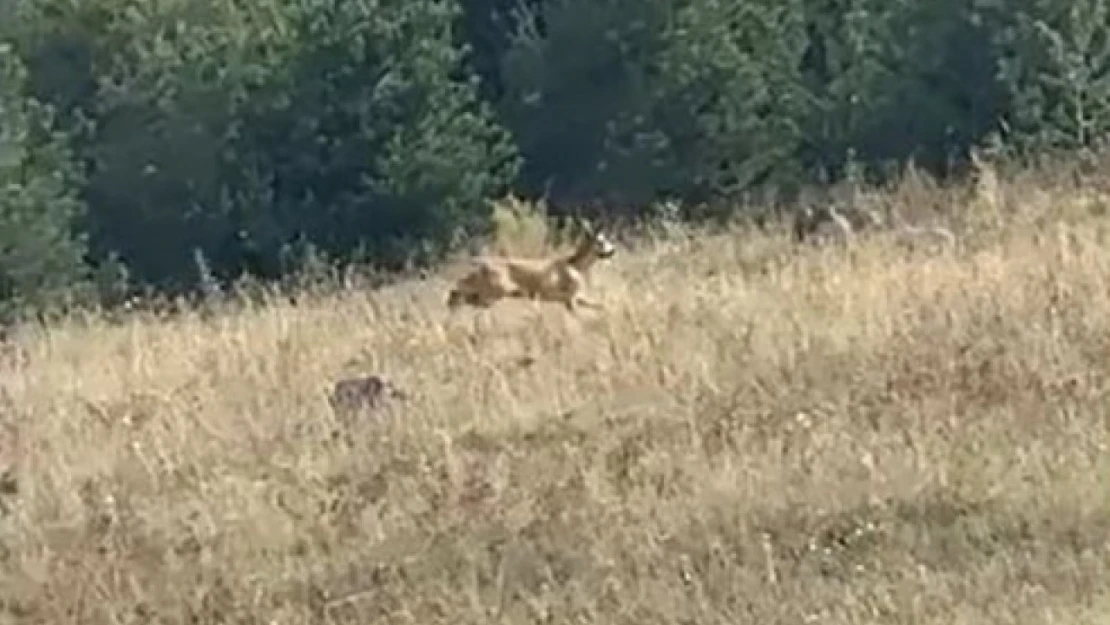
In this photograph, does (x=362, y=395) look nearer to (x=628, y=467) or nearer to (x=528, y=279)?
(x=628, y=467)

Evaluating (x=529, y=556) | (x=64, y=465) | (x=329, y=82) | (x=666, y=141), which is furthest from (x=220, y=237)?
(x=529, y=556)

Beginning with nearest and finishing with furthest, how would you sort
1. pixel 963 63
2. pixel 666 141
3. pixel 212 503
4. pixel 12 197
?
pixel 212 503
pixel 963 63
pixel 12 197
pixel 666 141

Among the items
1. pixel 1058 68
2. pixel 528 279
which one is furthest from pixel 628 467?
pixel 1058 68

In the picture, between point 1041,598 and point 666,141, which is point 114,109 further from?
point 1041,598

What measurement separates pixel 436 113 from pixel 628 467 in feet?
62.0

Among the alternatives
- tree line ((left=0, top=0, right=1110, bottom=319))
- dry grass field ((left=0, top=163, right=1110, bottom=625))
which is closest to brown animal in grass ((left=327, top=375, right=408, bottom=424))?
dry grass field ((left=0, top=163, right=1110, bottom=625))

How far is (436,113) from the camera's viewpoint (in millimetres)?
25625

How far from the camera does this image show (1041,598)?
5.49 m

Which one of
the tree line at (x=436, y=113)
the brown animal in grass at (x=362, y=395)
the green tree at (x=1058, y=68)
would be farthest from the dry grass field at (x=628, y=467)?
the tree line at (x=436, y=113)

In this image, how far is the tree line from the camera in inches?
902

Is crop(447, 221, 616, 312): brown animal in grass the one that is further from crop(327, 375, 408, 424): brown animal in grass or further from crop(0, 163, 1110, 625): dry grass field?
crop(327, 375, 408, 424): brown animal in grass

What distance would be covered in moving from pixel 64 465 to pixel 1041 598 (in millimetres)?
3342

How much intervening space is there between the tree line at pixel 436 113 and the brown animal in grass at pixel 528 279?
8926mm

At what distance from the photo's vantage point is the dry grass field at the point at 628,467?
5.96m
